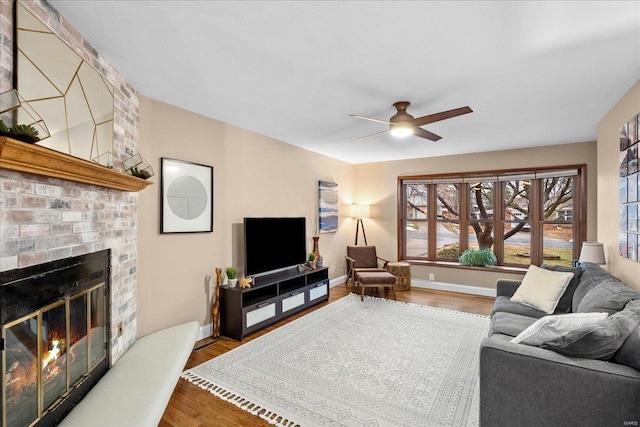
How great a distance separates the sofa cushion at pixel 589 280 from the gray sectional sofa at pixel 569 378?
98 cm

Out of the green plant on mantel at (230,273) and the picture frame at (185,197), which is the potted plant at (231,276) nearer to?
the green plant on mantel at (230,273)

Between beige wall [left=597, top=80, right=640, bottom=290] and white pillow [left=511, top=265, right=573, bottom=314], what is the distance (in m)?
0.46

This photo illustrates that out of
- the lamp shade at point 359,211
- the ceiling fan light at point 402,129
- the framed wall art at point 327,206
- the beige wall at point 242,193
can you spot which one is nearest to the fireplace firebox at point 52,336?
the beige wall at point 242,193

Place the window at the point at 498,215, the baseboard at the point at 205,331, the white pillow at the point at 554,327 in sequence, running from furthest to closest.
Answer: the window at the point at 498,215 → the baseboard at the point at 205,331 → the white pillow at the point at 554,327

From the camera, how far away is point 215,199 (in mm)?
3572

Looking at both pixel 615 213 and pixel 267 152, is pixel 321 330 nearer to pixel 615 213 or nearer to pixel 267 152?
pixel 267 152

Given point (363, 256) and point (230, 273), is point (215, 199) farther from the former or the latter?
point (363, 256)

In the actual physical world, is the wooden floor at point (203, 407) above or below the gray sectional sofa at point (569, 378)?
below

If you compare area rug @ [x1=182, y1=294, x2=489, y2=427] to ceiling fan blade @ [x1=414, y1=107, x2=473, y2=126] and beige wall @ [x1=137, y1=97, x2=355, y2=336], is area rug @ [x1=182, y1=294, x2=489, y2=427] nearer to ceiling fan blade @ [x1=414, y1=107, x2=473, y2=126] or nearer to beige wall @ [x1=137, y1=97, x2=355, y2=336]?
beige wall @ [x1=137, y1=97, x2=355, y2=336]

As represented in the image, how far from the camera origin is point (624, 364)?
1.58m

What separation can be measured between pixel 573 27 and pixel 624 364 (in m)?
1.89

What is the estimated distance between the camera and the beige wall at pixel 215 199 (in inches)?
114

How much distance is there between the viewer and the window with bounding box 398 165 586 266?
4910 millimetres

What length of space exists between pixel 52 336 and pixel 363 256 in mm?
4764
